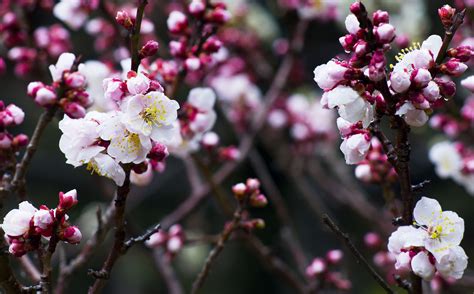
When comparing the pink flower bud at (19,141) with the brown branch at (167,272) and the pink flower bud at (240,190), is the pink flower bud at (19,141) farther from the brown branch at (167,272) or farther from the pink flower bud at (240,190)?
the brown branch at (167,272)

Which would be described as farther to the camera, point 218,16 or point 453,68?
point 218,16

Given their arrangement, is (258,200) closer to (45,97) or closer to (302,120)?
(45,97)

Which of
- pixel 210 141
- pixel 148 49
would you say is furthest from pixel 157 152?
pixel 210 141

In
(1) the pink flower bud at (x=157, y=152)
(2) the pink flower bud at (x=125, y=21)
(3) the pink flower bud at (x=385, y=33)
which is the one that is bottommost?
(3) the pink flower bud at (x=385, y=33)

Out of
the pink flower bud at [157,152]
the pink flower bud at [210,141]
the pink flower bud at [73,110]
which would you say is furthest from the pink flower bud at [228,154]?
the pink flower bud at [157,152]

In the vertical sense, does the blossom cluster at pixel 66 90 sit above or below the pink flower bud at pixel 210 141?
below

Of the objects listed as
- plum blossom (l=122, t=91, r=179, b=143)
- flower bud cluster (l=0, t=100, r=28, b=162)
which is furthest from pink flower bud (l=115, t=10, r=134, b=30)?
flower bud cluster (l=0, t=100, r=28, b=162)
